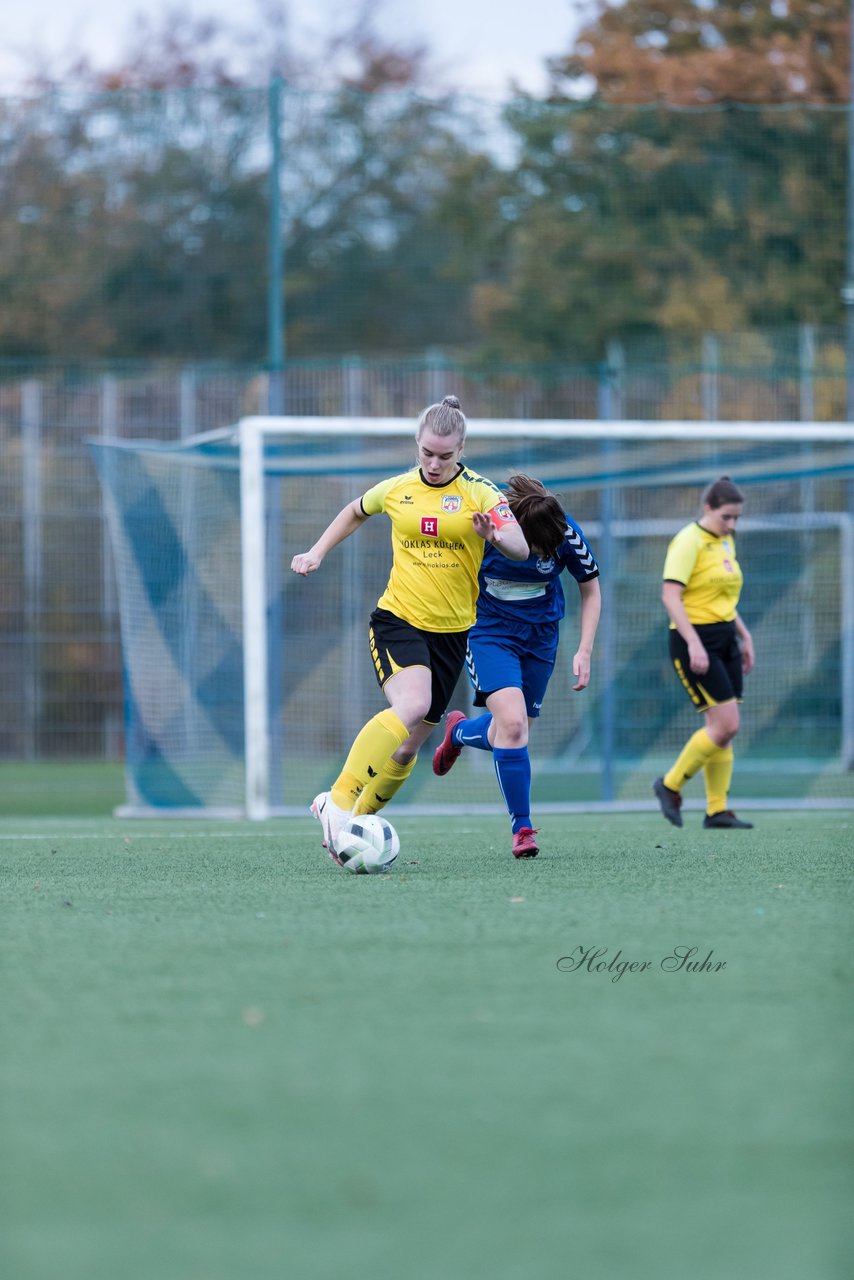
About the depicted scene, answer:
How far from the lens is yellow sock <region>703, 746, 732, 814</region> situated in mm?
8414

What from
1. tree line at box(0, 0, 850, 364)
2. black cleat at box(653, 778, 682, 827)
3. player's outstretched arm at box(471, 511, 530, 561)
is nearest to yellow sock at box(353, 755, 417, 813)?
player's outstretched arm at box(471, 511, 530, 561)

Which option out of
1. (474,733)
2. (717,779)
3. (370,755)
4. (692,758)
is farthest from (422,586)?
(717,779)

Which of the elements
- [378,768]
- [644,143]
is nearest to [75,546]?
[644,143]

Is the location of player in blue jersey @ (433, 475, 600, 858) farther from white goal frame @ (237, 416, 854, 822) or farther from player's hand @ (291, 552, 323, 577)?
white goal frame @ (237, 416, 854, 822)

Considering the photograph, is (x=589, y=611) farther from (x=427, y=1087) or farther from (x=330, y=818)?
(x=427, y=1087)

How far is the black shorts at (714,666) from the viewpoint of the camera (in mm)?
8289

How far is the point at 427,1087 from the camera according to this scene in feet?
9.12

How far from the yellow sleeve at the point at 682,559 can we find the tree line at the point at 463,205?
7.68 m

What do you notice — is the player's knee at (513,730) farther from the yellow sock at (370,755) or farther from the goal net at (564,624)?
the goal net at (564,624)

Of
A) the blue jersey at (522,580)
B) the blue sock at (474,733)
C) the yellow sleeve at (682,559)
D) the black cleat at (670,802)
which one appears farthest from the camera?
the black cleat at (670,802)

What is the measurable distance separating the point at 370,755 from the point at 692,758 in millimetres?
2865

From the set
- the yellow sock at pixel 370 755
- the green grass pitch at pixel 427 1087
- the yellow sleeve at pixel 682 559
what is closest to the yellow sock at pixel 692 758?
the yellow sleeve at pixel 682 559

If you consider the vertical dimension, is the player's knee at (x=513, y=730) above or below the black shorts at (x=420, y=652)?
below

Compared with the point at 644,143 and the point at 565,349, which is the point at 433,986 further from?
the point at 565,349
